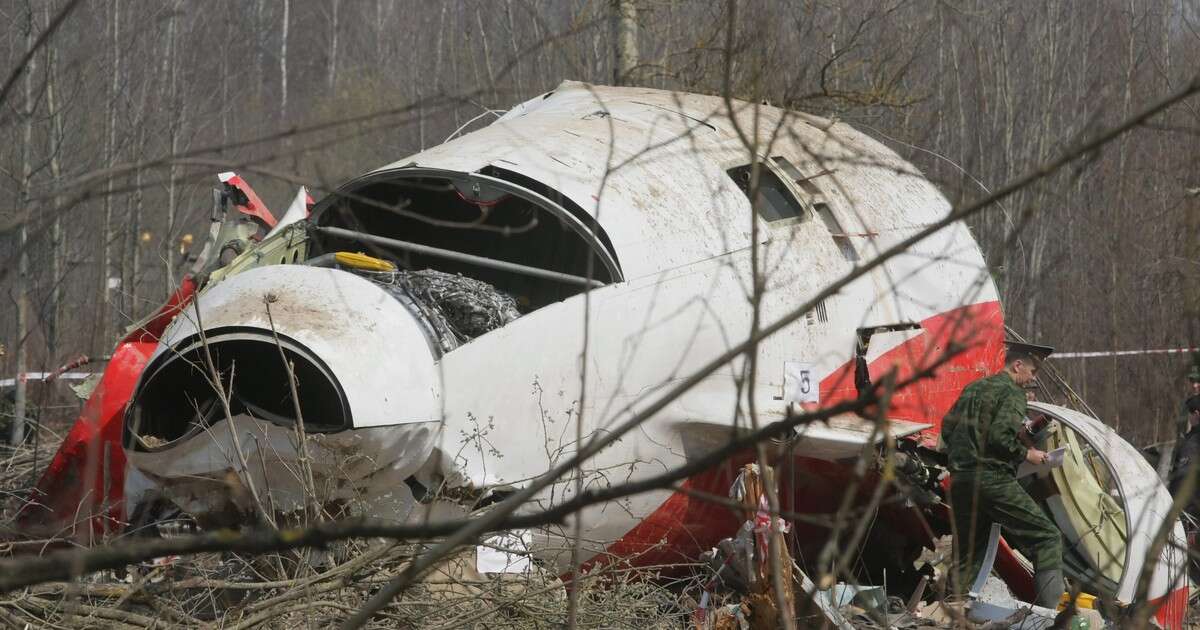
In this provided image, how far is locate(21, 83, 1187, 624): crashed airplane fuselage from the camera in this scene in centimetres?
529

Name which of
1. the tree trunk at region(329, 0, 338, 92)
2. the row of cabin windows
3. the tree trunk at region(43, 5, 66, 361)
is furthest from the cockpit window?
the tree trunk at region(329, 0, 338, 92)

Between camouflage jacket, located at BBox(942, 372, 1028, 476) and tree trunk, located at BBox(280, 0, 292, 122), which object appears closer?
camouflage jacket, located at BBox(942, 372, 1028, 476)

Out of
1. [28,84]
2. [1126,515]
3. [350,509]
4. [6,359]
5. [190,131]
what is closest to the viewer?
[350,509]

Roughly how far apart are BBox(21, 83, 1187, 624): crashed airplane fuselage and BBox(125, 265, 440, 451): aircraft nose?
0.04 ft

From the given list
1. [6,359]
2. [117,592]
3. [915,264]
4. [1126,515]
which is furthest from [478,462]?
[6,359]

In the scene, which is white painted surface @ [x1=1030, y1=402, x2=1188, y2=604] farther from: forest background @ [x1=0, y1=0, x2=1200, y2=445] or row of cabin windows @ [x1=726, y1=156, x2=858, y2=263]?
row of cabin windows @ [x1=726, y1=156, x2=858, y2=263]

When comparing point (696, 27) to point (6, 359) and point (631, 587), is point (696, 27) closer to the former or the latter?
point (6, 359)

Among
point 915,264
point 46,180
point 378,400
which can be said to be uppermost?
point 46,180

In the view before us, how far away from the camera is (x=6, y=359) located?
14.1 meters

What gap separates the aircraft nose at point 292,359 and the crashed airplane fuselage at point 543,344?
11mm

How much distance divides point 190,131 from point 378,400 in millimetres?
17515

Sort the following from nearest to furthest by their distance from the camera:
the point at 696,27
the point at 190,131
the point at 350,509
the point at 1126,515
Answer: the point at 350,509, the point at 1126,515, the point at 696,27, the point at 190,131

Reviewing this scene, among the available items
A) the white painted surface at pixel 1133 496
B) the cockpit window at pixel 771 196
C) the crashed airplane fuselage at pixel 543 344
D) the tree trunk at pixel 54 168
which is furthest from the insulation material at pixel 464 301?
the tree trunk at pixel 54 168

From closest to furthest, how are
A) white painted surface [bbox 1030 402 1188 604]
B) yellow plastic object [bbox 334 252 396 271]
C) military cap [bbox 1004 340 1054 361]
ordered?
yellow plastic object [bbox 334 252 396 271]
white painted surface [bbox 1030 402 1188 604]
military cap [bbox 1004 340 1054 361]
